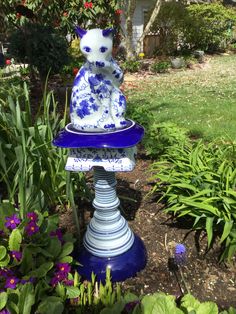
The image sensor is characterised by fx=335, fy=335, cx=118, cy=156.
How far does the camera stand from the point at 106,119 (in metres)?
2.01

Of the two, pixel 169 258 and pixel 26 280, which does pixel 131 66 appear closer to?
pixel 169 258

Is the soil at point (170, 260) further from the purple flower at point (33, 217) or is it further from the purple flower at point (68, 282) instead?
the purple flower at point (33, 217)

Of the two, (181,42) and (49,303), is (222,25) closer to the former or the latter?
(181,42)

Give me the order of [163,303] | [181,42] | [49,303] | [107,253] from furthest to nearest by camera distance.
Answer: [181,42]
[107,253]
[49,303]
[163,303]

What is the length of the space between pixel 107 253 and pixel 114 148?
773mm

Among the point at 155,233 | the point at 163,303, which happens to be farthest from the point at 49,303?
the point at 155,233

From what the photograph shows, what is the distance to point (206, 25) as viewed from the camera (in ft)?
50.6

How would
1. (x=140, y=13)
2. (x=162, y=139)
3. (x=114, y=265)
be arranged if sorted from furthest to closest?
(x=140, y=13) → (x=162, y=139) → (x=114, y=265)

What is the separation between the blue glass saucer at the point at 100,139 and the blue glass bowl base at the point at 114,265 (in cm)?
85

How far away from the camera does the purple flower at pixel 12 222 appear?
2090 mm

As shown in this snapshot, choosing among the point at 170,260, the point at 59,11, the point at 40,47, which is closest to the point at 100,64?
the point at 170,260

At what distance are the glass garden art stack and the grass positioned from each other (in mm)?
1954

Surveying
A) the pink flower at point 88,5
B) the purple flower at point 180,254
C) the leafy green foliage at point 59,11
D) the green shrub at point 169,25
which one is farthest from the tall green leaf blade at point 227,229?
the green shrub at point 169,25

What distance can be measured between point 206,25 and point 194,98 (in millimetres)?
9446
